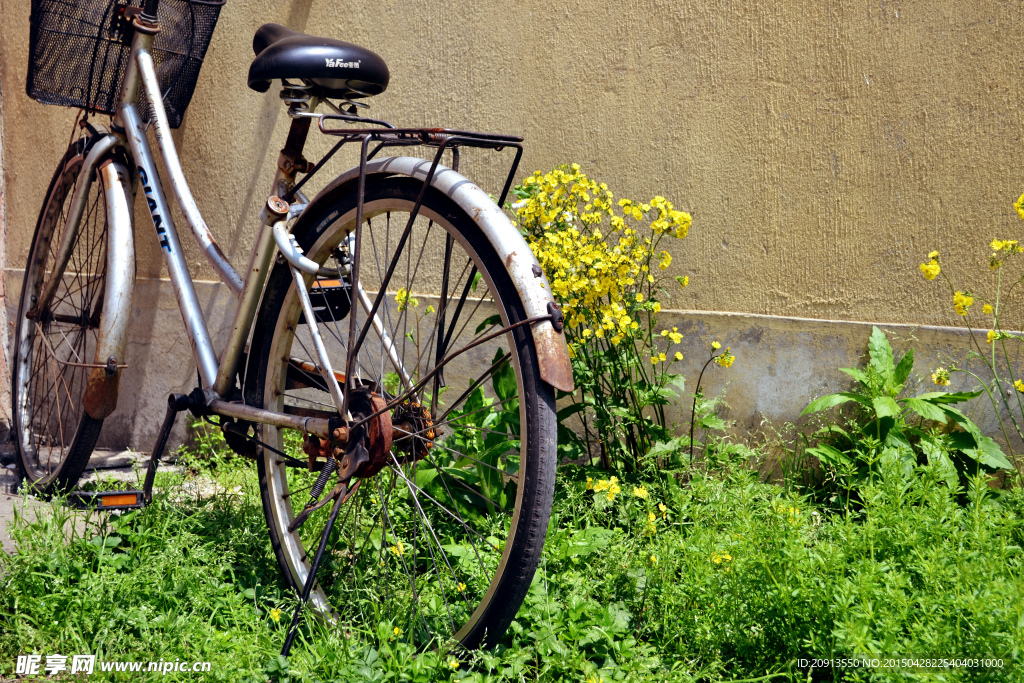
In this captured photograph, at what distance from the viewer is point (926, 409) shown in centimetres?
256

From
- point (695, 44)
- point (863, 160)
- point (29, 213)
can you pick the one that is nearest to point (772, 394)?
point (863, 160)

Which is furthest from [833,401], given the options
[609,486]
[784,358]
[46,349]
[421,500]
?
[46,349]

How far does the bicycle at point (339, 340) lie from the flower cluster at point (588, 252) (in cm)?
29

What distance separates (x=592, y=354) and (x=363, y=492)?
92 centimetres

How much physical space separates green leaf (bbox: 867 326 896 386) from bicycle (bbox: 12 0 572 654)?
1234mm

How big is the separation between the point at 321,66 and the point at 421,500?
143 cm

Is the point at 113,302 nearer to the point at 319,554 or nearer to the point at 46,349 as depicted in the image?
the point at 46,349

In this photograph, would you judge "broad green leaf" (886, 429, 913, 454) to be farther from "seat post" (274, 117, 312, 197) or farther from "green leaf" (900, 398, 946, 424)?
"seat post" (274, 117, 312, 197)

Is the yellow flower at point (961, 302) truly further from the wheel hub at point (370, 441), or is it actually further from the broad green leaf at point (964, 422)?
the wheel hub at point (370, 441)

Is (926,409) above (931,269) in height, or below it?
below

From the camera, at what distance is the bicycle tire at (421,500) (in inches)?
68.0

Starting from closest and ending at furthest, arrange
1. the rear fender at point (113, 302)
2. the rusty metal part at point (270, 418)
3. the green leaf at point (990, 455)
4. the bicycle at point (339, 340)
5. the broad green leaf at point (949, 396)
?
1. the bicycle at point (339, 340)
2. the rusty metal part at point (270, 418)
3. the green leaf at point (990, 455)
4. the broad green leaf at point (949, 396)
5. the rear fender at point (113, 302)

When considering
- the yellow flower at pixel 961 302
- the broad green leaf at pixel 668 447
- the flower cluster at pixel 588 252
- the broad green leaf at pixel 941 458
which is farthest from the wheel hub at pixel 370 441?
the yellow flower at pixel 961 302

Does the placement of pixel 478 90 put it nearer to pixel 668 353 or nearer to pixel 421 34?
pixel 421 34
